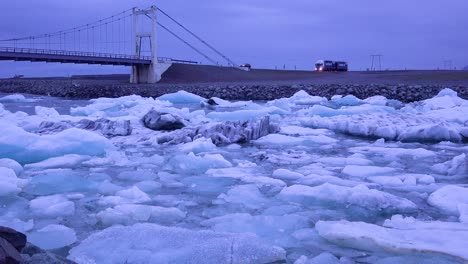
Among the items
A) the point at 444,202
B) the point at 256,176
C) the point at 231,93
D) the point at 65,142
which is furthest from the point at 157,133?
the point at 231,93

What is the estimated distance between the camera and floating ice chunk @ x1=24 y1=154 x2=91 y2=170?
5.13 meters

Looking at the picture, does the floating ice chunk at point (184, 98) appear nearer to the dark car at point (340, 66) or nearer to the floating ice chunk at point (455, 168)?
the floating ice chunk at point (455, 168)

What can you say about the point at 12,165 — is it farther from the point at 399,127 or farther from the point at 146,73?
the point at 146,73

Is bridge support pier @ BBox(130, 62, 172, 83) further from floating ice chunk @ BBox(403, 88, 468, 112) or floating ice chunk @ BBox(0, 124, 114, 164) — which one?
floating ice chunk @ BBox(0, 124, 114, 164)

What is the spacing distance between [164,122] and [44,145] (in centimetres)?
262

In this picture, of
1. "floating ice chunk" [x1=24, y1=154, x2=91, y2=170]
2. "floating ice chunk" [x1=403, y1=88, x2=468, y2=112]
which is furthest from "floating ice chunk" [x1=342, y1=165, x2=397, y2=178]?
"floating ice chunk" [x1=403, y1=88, x2=468, y2=112]

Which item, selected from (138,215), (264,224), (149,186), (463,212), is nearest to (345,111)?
(149,186)

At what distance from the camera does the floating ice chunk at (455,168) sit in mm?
4707

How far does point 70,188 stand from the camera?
13.5 ft

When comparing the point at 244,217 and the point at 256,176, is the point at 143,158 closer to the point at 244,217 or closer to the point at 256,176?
the point at 256,176

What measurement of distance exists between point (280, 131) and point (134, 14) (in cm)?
2961

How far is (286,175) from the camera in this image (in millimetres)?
4629

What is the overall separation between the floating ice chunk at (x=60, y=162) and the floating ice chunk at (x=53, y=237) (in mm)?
2268

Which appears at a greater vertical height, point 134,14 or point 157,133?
point 134,14
